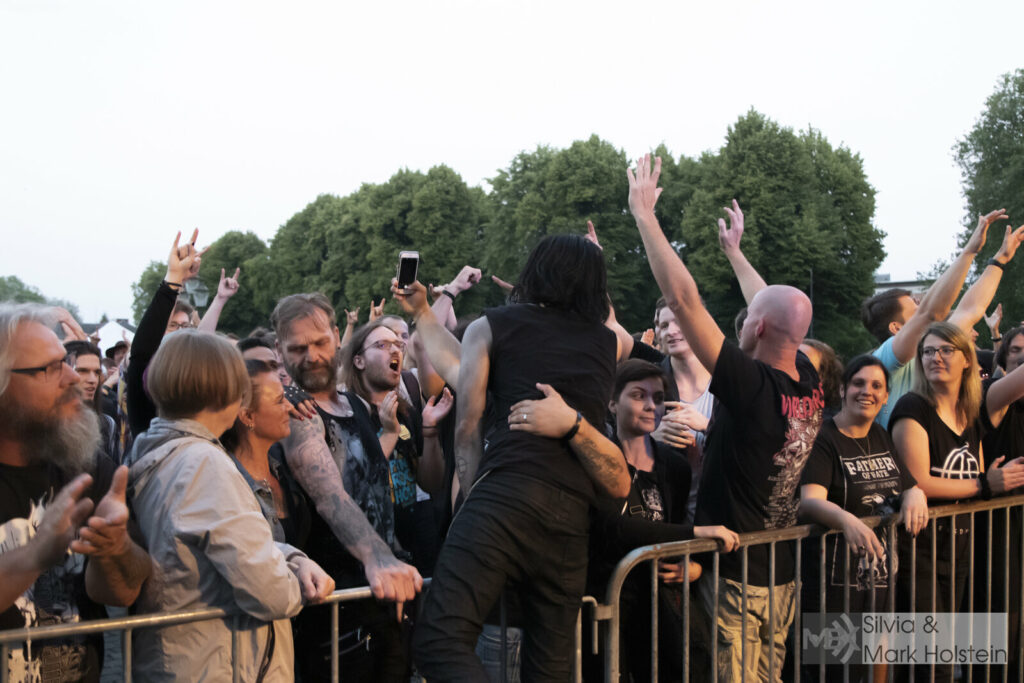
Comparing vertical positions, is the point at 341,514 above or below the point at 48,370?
below

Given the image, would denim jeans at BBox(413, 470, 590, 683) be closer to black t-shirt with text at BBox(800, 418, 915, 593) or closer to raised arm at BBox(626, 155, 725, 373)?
raised arm at BBox(626, 155, 725, 373)

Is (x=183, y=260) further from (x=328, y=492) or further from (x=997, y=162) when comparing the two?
(x=997, y=162)

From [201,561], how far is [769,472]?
2.20 meters

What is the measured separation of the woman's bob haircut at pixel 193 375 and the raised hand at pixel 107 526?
19.8 inches

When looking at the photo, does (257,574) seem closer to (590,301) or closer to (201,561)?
(201,561)

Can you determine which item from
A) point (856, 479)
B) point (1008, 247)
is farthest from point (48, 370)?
point (1008, 247)

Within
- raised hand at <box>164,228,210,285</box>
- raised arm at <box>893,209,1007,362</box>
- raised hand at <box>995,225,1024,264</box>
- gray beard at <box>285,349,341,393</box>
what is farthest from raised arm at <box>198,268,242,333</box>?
raised hand at <box>995,225,1024,264</box>

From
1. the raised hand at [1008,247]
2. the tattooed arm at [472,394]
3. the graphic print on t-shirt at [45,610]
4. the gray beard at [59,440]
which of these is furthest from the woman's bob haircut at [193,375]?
the raised hand at [1008,247]

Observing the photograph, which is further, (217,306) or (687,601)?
(217,306)

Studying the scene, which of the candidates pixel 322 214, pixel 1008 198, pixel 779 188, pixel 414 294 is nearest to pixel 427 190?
pixel 322 214

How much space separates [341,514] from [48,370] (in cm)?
108

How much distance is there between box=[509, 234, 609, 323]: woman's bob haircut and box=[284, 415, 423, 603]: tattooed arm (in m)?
0.92

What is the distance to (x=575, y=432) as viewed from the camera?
9.99 feet

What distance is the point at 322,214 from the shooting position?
56.6 m
